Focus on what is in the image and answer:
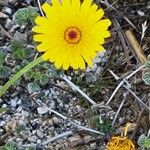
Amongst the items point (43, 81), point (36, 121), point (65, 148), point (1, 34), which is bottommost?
point (65, 148)

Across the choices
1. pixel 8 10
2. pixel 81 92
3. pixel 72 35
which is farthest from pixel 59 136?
pixel 8 10

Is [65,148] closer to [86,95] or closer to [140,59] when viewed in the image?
[86,95]

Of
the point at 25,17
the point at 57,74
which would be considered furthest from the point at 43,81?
the point at 25,17

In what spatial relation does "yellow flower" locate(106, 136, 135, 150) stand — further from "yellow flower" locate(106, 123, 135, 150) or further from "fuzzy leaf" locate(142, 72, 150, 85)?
"fuzzy leaf" locate(142, 72, 150, 85)

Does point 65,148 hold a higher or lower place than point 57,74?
lower

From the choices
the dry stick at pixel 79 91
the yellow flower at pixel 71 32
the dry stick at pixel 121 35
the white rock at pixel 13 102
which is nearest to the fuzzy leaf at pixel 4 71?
Result: the white rock at pixel 13 102
